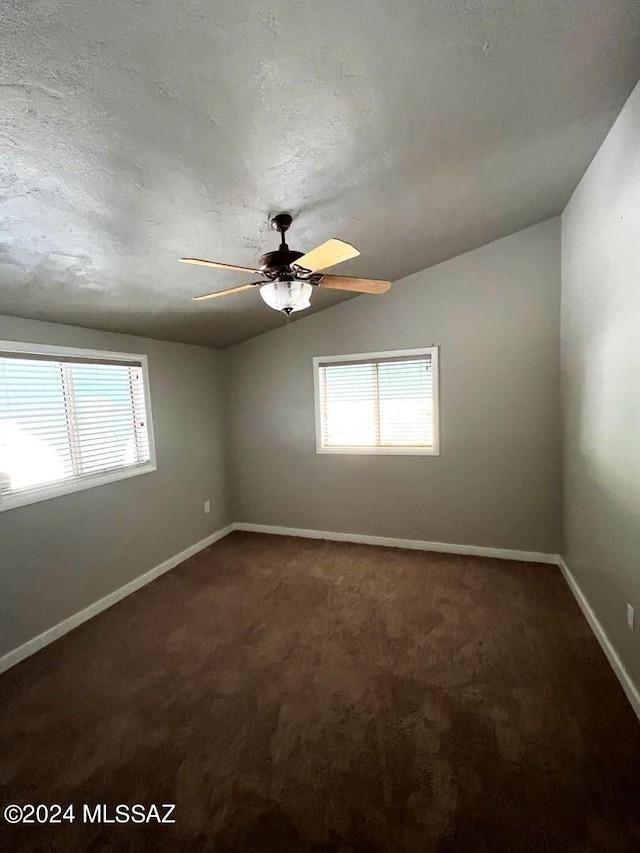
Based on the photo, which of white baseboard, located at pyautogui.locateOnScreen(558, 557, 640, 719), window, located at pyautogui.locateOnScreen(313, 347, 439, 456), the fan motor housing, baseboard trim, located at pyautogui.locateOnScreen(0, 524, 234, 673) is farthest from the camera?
window, located at pyautogui.locateOnScreen(313, 347, 439, 456)

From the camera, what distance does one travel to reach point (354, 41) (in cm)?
118

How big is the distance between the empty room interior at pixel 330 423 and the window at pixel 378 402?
32mm

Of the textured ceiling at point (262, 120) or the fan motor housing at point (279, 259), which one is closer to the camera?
the textured ceiling at point (262, 120)

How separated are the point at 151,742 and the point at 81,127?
8.25ft

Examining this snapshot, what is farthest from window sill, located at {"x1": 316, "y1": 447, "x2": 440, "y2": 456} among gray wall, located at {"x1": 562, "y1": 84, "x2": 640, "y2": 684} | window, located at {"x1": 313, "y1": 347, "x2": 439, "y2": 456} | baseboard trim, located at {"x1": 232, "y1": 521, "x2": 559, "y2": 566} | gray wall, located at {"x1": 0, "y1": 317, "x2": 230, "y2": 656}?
gray wall, located at {"x1": 0, "y1": 317, "x2": 230, "y2": 656}

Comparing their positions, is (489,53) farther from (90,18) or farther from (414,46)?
(90,18)

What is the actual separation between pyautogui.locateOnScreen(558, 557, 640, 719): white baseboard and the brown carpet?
0.18 ft

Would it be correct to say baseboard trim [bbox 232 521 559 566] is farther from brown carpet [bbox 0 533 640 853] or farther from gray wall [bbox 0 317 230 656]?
gray wall [bbox 0 317 230 656]

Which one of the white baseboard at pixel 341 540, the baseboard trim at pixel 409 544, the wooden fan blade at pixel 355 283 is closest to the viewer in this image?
the wooden fan blade at pixel 355 283

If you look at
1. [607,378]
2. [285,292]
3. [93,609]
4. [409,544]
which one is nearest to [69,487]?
[93,609]

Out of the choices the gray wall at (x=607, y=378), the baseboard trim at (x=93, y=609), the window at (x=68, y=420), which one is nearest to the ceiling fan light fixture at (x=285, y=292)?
the gray wall at (x=607, y=378)

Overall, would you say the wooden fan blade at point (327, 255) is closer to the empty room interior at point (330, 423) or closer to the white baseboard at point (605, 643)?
the empty room interior at point (330, 423)

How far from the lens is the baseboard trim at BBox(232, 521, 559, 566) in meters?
3.41

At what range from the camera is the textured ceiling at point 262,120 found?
1.06 meters
